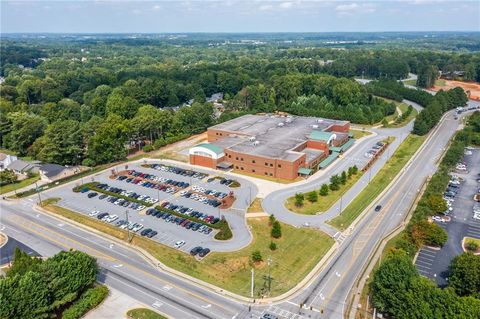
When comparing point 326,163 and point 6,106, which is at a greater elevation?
point 6,106

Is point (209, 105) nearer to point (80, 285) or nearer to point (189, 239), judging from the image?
point (189, 239)

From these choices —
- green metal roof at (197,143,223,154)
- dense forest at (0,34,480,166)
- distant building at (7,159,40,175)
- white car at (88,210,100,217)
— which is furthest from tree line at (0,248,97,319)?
dense forest at (0,34,480,166)

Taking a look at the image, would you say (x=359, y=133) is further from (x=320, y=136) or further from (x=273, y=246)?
(x=273, y=246)

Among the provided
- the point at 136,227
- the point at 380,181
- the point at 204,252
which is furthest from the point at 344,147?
the point at 136,227

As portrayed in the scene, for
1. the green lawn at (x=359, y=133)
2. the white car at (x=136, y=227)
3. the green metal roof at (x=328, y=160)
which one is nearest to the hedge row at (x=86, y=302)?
the white car at (x=136, y=227)

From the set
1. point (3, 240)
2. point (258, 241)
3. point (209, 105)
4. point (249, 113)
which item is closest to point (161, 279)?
point (258, 241)

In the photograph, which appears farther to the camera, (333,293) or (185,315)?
(333,293)

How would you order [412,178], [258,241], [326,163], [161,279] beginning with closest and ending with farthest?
[161,279], [258,241], [412,178], [326,163]

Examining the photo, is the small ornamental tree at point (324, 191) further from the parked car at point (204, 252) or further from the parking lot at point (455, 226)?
the parked car at point (204, 252)
